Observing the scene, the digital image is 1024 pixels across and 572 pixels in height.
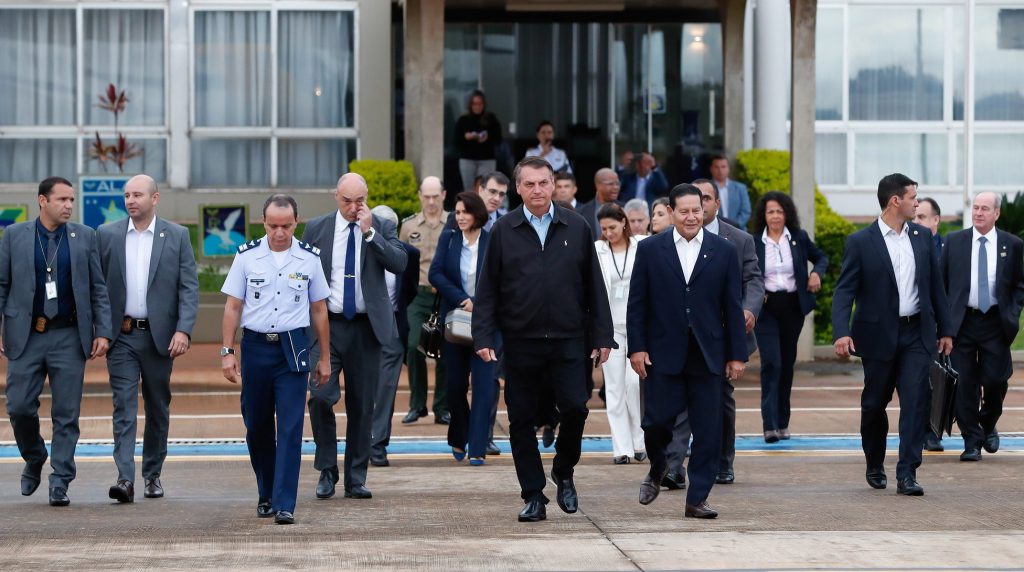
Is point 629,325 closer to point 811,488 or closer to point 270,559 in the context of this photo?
point 811,488

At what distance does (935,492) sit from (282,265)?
433cm

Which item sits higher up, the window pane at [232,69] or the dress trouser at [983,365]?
the window pane at [232,69]

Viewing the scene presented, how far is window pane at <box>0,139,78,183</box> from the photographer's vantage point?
2441 centimetres

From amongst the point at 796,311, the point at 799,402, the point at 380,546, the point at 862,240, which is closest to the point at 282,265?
the point at 380,546

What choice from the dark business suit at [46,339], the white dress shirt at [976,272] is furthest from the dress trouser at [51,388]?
the white dress shirt at [976,272]

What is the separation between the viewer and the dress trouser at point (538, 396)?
372 inches

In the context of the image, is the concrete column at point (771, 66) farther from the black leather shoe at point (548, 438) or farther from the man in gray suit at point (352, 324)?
the man in gray suit at point (352, 324)

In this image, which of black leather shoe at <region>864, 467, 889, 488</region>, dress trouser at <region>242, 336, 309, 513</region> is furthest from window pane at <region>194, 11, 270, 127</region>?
dress trouser at <region>242, 336, 309, 513</region>

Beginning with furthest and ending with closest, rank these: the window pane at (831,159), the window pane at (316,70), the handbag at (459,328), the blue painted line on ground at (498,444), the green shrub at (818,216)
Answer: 1. the window pane at (831,159)
2. the window pane at (316,70)
3. the green shrub at (818,216)
4. the blue painted line on ground at (498,444)
5. the handbag at (459,328)

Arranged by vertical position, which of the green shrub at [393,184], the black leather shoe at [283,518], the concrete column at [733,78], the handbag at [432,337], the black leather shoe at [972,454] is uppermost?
the concrete column at [733,78]

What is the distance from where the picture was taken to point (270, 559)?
8211 millimetres

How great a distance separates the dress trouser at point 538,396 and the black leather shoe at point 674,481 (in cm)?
143

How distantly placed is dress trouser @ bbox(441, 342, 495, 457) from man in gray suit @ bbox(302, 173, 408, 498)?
5.36ft

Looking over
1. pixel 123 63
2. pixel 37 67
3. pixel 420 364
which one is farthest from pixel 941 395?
pixel 37 67
